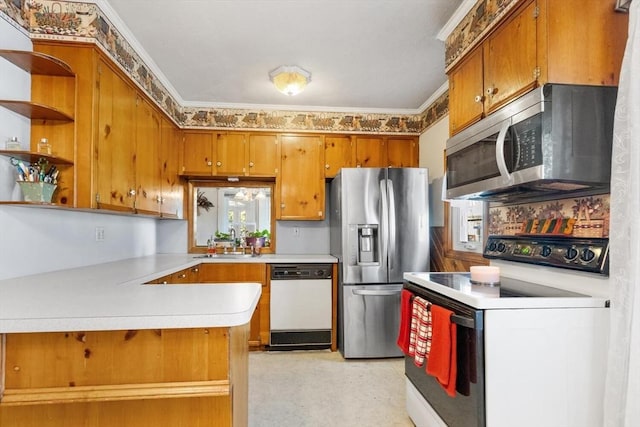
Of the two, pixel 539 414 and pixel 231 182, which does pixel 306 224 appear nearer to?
pixel 231 182

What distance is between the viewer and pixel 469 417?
1.41 metres

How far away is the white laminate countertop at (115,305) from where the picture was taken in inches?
43.3

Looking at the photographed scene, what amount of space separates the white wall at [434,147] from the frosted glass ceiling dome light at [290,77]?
137 cm

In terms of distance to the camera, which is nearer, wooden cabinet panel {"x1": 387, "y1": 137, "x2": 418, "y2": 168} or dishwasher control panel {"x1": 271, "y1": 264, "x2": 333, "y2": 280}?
dishwasher control panel {"x1": 271, "y1": 264, "x2": 333, "y2": 280}

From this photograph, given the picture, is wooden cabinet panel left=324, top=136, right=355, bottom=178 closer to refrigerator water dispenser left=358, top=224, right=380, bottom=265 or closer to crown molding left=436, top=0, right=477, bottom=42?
refrigerator water dispenser left=358, top=224, right=380, bottom=265

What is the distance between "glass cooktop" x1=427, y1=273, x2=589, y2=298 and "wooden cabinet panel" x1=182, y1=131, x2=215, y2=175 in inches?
108

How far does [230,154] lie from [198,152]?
343 millimetres

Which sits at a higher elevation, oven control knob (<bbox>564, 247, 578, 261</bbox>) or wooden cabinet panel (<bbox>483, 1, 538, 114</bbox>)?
wooden cabinet panel (<bbox>483, 1, 538, 114</bbox>)

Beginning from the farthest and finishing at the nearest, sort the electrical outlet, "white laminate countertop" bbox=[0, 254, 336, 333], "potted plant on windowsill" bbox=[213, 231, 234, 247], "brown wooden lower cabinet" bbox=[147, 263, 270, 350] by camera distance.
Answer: "potted plant on windowsill" bbox=[213, 231, 234, 247] → "brown wooden lower cabinet" bbox=[147, 263, 270, 350] → the electrical outlet → "white laminate countertop" bbox=[0, 254, 336, 333]

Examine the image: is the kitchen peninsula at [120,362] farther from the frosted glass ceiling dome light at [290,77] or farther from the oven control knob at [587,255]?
the frosted glass ceiling dome light at [290,77]

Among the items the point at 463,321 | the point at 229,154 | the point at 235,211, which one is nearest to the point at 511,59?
the point at 463,321

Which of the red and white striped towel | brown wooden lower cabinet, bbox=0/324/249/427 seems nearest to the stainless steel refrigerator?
the red and white striped towel

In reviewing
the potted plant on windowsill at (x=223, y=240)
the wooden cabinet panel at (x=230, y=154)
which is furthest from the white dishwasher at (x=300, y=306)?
the wooden cabinet panel at (x=230, y=154)

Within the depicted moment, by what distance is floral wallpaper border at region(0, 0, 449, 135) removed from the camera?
2010 mm
